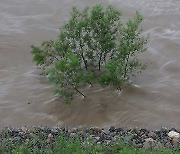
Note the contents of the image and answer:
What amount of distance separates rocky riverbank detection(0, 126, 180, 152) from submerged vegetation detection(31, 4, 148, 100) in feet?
5.80

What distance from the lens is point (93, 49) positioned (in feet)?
39.3

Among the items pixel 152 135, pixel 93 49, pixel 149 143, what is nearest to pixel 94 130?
pixel 152 135

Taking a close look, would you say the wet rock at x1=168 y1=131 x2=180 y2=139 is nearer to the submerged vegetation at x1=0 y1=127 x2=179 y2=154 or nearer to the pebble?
the pebble

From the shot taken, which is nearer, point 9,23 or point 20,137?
point 20,137

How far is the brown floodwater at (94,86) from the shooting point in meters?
11.1

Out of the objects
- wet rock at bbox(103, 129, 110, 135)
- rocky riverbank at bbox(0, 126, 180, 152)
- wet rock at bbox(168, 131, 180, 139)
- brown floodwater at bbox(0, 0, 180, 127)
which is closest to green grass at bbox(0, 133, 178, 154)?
rocky riverbank at bbox(0, 126, 180, 152)

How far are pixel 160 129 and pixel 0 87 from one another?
5.15 metres

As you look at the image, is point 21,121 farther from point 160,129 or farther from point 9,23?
point 9,23

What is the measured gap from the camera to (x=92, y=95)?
11938 mm

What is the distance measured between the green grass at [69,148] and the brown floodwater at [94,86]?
2652mm

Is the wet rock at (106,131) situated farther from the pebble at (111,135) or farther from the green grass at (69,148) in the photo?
the green grass at (69,148)

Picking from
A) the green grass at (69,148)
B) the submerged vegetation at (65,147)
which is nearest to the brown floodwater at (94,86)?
the submerged vegetation at (65,147)

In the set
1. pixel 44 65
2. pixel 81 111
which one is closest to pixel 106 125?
pixel 81 111

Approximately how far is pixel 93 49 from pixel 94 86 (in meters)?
1.00
